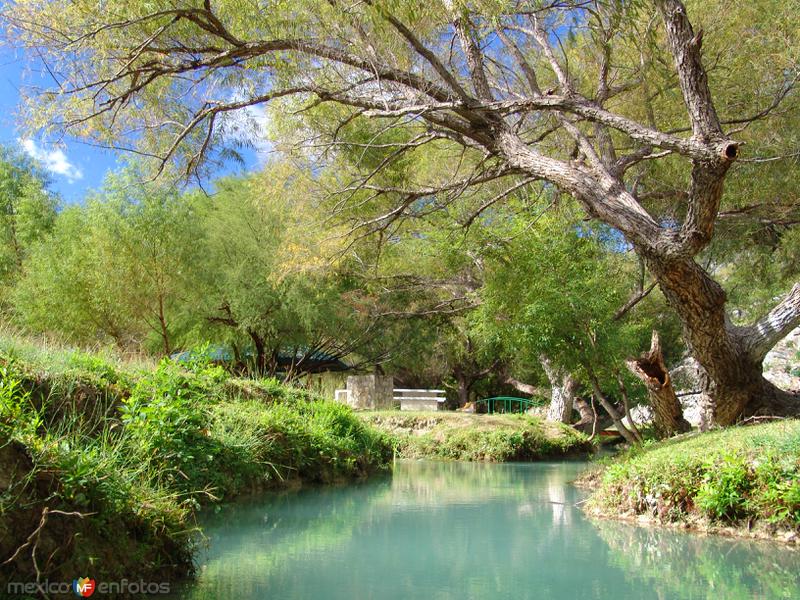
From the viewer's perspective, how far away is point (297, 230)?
15.0 meters

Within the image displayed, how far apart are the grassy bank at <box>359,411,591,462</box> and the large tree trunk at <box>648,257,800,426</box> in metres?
7.38

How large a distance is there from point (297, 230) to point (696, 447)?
10.0 metres

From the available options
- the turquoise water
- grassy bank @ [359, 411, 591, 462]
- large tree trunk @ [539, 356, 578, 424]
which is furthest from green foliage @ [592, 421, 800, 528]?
large tree trunk @ [539, 356, 578, 424]

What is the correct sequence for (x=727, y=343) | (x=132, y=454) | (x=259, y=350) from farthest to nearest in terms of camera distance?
1. (x=259, y=350)
2. (x=727, y=343)
3. (x=132, y=454)

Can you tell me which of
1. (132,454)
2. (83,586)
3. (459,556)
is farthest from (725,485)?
(83,586)

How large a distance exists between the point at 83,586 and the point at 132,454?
6.19 feet

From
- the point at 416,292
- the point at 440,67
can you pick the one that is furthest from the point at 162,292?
the point at 440,67

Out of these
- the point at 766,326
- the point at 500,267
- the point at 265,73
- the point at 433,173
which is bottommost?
the point at 766,326

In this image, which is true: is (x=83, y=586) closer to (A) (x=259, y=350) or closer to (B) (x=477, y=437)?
(B) (x=477, y=437)

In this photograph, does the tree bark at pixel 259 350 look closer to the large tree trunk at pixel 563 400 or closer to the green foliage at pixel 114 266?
the green foliage at pixel 114 266

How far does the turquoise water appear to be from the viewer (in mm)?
4531

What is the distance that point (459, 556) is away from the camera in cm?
562

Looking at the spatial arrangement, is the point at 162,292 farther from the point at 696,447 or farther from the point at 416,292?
the point at 696,447

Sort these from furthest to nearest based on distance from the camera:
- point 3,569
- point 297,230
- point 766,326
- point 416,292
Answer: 1. point 416,292
2. point 297,230
3. point 766,326
4. point 3,569
